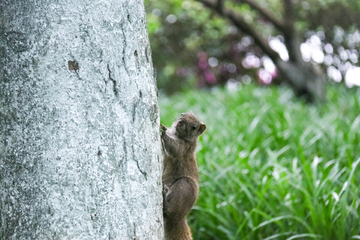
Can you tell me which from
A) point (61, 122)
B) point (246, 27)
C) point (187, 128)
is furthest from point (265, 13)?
point (61, 122)

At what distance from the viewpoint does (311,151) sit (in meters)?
4.35

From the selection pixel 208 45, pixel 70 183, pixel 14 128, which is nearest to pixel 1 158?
pixel 14 128

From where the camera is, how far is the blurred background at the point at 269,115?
9.92ft

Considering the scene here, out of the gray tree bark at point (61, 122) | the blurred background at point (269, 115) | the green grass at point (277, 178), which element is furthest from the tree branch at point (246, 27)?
the gray tree bark at point (61, 122)

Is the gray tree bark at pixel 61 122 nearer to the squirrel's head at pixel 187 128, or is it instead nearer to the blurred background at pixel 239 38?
the squirrel's head at pixel 187 128

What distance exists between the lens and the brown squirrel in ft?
6.68

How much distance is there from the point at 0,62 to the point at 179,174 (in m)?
1.07

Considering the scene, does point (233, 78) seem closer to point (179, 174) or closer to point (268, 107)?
point (268, 107)

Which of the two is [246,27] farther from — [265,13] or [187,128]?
[187,128]

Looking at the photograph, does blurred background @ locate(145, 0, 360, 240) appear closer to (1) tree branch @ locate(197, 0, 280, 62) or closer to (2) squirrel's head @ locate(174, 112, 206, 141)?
(1) tree branch @ locate(197, 0, 280, 62)

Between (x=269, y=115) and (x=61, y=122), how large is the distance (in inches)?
165

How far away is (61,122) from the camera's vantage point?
142cm

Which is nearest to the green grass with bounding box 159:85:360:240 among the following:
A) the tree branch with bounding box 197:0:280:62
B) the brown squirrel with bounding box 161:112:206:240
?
the brown squirrel with bounding box 161:112:206:240

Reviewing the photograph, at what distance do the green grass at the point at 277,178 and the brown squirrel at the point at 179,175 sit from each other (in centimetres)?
85
